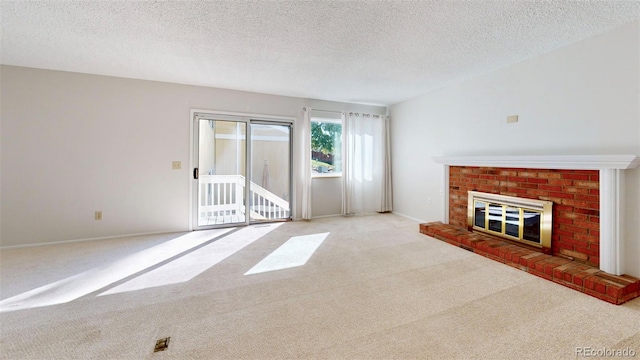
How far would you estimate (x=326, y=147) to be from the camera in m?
5.48

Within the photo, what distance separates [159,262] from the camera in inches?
116

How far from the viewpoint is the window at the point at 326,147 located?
5.36 m

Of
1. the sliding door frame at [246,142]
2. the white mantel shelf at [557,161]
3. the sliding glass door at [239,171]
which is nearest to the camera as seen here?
the white mantel shelf at [557,161]

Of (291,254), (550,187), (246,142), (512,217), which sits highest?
(246,142)

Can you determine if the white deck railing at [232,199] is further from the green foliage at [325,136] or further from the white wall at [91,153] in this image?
the green foliage at [325,136]

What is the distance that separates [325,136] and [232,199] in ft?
7.44

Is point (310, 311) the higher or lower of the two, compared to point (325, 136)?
lower

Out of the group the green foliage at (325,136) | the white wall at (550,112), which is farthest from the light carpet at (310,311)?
the green foliage at (325,136)

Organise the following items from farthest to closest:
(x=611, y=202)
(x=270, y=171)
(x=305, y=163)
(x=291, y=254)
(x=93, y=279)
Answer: (x=305, y=163) → (x=270, y=171) → (x=291, y=254) → (x=93, y=279) → (x=611, y=202)

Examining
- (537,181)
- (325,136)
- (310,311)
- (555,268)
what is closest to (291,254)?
(310,311)

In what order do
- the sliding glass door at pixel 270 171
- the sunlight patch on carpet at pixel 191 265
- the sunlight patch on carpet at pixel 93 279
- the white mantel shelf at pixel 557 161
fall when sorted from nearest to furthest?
the sunlight patch on carpet at pixel 93 279
the white mantel shelf at pixel 557 161
the sunlight patch on carpet at pixel 191 265
the sliding glass door at pixel 270 171

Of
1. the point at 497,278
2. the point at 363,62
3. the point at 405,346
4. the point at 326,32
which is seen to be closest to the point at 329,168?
the point at 363,62

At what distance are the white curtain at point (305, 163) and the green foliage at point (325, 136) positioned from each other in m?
0.26

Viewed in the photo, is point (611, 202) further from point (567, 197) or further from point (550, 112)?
point (550, 112)
